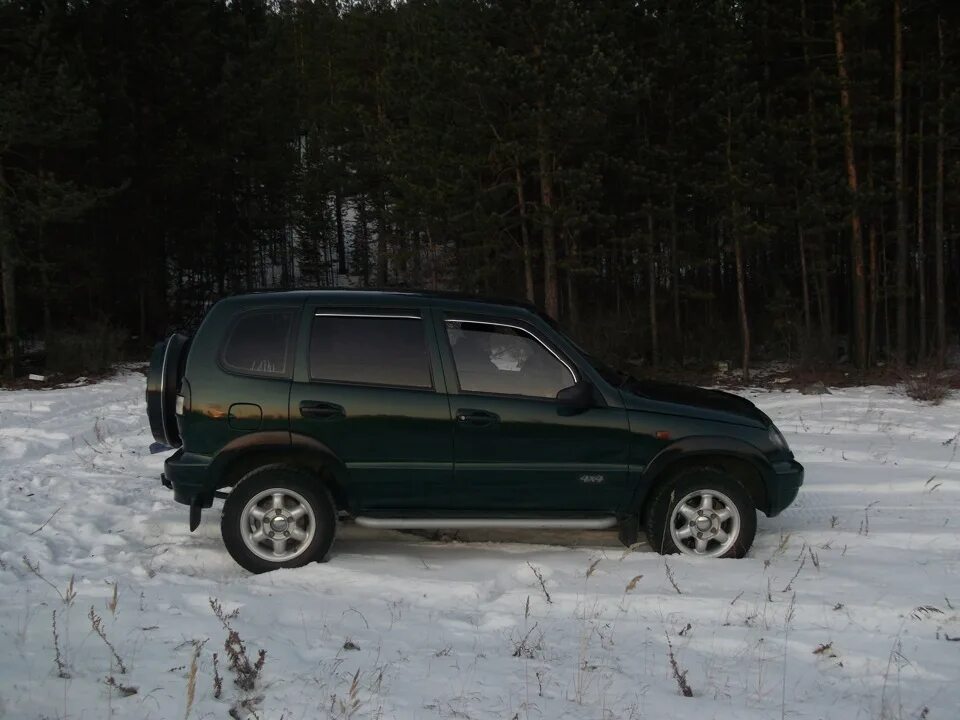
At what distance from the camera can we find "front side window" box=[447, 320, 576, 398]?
5.30 metres

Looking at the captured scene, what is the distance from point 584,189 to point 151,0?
49.4 ft

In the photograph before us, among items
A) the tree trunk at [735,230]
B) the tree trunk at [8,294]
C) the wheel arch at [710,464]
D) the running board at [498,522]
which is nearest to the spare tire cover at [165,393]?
the running board at [498,522]

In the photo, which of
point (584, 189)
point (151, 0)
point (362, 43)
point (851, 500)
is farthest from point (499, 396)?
point (362, 43)

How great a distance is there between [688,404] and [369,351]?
2.23 m

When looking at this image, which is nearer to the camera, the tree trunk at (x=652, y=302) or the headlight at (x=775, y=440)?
the headlight at (x=775, y=440)

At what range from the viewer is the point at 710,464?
17.7ft

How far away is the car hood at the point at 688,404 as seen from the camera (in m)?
5.28

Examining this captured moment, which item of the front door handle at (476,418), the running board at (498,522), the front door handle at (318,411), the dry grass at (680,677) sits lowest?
the dry grass at (680,677)

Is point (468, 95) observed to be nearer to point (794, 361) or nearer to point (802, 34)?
point (802, 34)

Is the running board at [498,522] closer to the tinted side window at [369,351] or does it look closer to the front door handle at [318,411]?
the front door handle at [318,411]

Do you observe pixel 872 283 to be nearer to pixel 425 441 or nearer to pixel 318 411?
pixel 425 441

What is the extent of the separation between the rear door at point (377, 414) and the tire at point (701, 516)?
1454 mm

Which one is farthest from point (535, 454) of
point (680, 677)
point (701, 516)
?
Answer: point (680, 677)

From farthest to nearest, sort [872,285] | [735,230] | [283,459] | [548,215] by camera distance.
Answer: [872,285] < [735,230] < [548,215] < [283,459]
